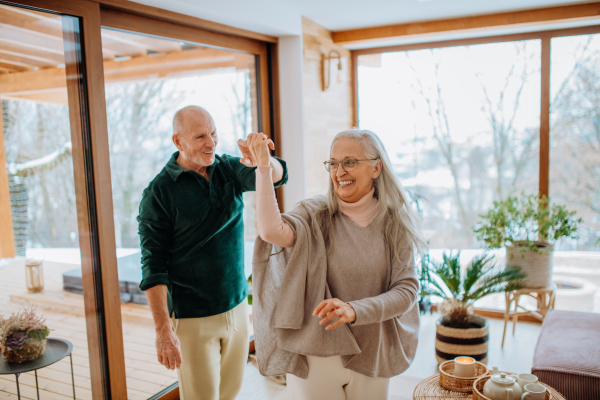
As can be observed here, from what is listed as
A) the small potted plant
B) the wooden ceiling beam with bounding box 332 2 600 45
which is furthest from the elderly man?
the wooden ceiling beam with bounding box 332 2 600 45

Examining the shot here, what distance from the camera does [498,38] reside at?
3.87 meters

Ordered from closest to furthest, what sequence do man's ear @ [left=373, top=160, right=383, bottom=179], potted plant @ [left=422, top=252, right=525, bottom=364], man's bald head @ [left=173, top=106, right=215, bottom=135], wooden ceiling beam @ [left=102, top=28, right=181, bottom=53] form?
man's ear @ [left=373, top=160, right=383, bottom=179]
man's bald head @ [left=173, top=106, right=215, bottom=135]
wooden ceiling beam @ [left=102, top=28, right=181, bottom=53]
potted plant @ [left=422, top=252, right=525, bottom=364]

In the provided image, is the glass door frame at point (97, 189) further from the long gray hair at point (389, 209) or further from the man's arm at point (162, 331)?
the long gray hair at point (389, 209)

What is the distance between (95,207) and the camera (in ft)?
7.06

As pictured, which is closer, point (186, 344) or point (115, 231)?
point (186, 344)

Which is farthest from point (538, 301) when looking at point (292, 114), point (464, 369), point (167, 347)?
point (167, 347)

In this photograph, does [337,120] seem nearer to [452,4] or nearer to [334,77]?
[334,77]

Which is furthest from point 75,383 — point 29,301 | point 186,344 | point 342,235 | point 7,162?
point 342,235

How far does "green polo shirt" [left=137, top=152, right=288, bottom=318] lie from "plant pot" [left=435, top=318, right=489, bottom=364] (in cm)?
160

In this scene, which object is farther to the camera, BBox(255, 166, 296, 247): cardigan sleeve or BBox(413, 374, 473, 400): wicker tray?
BBox(413, 374, 473, 400): wicker tray

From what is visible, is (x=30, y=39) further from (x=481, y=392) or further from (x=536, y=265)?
(x=536, y=265)

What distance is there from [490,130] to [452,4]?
3.70 ft

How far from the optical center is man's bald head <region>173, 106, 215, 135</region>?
186 centimetres

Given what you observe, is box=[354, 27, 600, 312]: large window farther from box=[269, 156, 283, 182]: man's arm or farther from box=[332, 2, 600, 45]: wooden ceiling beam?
box=[269, 156, 283, 182]: man's arm
